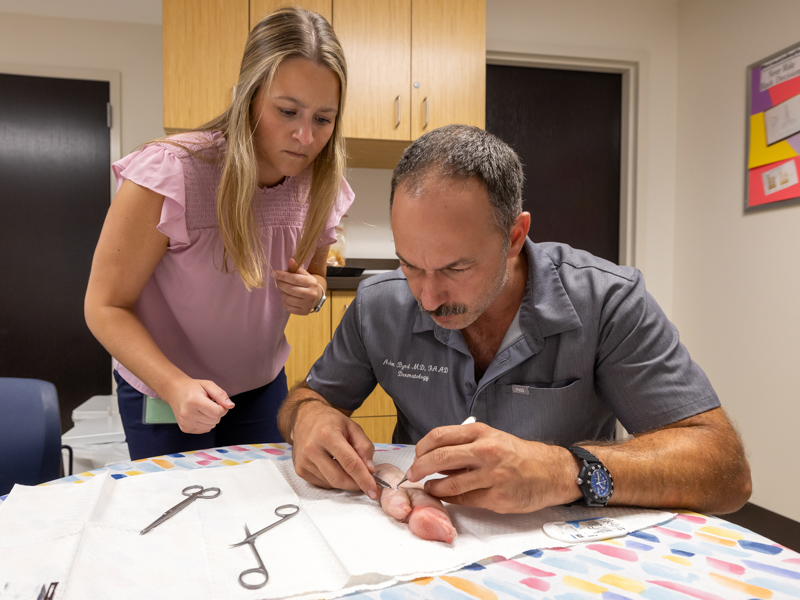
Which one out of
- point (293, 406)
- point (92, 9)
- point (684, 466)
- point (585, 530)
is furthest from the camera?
point (92, 9)

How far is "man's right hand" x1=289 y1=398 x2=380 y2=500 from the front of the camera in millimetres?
949

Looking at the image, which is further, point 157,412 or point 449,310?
point 157,412

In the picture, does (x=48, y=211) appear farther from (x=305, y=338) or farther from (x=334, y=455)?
(x=334, y=455)

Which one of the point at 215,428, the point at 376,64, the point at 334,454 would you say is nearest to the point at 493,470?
the point at 334,454

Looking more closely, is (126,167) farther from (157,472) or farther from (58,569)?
(58,569)

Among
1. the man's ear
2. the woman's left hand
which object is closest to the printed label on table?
the man's ear

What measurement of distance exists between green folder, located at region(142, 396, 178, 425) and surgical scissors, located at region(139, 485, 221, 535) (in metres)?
0.36

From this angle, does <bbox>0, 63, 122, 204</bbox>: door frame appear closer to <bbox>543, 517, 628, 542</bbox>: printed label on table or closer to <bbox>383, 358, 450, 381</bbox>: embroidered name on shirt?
<bbox>383, 358, 450, 381</bbox>: embroidered name on shirt

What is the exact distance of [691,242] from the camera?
11.1 feet

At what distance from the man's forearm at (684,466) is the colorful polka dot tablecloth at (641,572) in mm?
66

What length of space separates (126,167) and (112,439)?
→ 165 cm

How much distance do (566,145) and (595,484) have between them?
10.1 ft

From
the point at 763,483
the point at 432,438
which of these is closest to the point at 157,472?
the point at 432,438

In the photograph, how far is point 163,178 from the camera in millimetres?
1203
